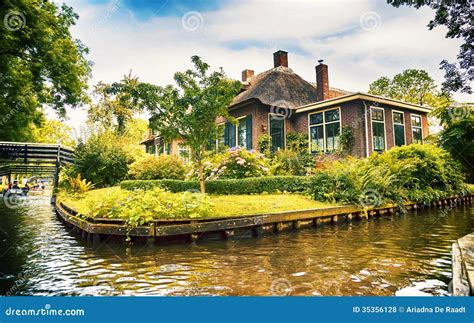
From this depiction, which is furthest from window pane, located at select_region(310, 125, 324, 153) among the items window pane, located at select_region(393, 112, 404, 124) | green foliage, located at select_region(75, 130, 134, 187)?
green foliage, located at select_region(75, 130, 134, 187)

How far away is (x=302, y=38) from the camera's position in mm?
5188

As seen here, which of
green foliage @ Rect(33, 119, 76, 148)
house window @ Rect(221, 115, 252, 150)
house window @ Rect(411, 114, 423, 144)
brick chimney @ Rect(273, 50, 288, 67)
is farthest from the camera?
green foliage @ Rect(33, 119, 76, 148)

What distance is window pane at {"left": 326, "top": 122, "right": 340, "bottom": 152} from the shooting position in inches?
639

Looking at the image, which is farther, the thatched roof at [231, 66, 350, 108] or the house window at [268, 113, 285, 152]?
the house window at [268, 113, 285, 152]

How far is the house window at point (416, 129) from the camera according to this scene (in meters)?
18.4

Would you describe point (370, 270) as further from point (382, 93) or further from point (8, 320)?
point (382, 93)

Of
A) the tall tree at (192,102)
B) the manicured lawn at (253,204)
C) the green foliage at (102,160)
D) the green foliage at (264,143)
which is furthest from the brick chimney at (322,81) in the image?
the green foliage at (102,160)

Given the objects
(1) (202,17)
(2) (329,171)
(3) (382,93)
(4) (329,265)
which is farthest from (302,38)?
(3) (382,93)

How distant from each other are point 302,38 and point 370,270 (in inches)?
156

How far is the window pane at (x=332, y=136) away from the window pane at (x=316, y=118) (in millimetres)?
599

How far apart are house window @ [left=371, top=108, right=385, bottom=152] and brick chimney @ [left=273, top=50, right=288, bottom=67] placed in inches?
296

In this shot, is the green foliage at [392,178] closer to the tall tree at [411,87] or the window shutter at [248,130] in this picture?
the window shutter at [248,130]

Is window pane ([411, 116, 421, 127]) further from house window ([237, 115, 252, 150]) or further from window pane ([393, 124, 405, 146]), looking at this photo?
house window ([237, 115, 252, 150])

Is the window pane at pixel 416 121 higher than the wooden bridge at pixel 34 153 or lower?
higher
